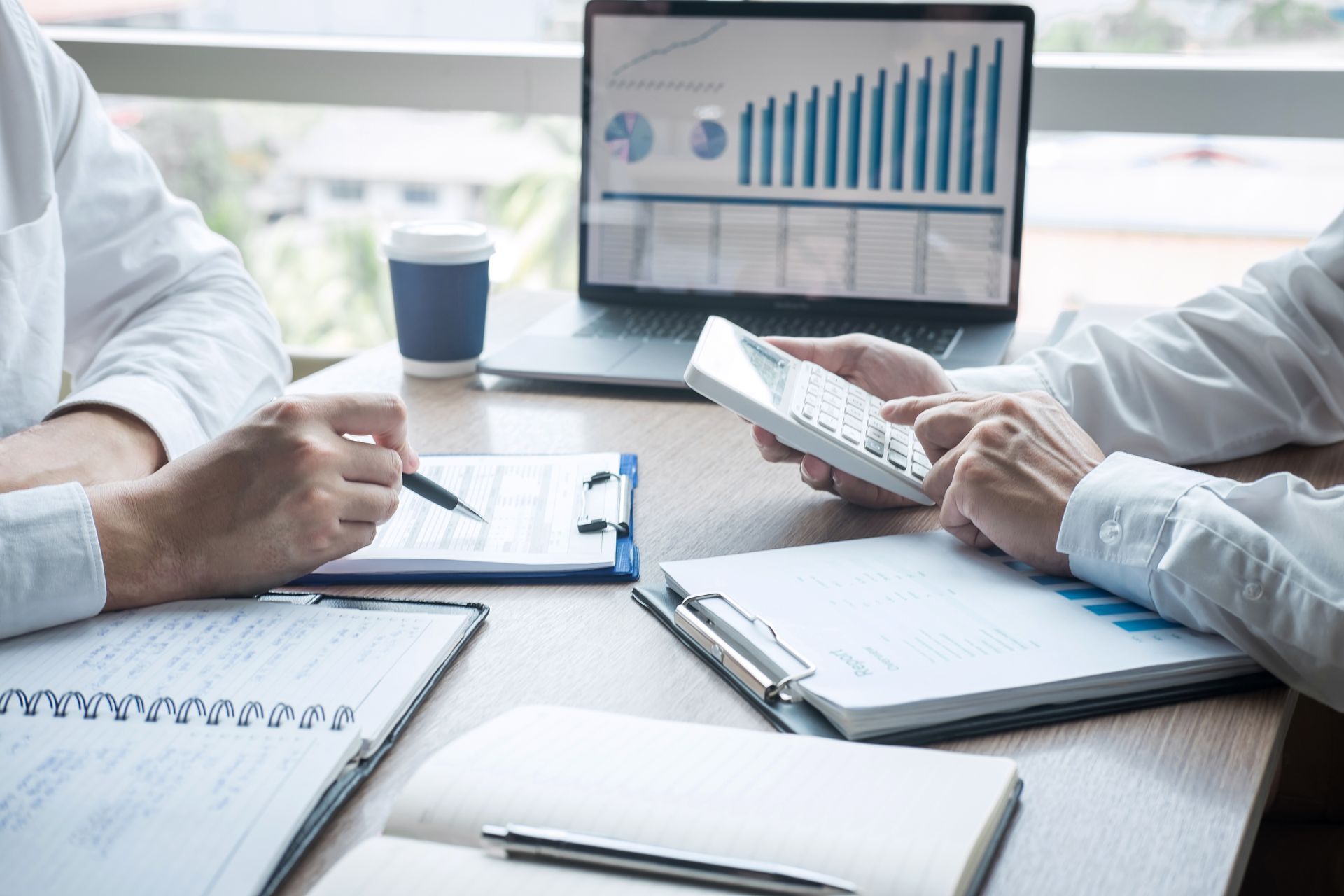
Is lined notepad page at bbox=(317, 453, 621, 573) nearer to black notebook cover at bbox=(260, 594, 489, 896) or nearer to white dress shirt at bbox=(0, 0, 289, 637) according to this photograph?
black notebook cover at bbox=(260, 594, 489, 896)

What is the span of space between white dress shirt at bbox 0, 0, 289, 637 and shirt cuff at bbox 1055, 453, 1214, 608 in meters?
0.65

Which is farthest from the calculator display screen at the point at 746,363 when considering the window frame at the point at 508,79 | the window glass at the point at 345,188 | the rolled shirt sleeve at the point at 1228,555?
the window glass at the point at 345,188

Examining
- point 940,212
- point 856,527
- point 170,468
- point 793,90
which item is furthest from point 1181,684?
point 793,90

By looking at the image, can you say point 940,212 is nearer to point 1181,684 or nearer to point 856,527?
point 856,527

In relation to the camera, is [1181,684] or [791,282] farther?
[791,282]

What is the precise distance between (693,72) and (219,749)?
107 cm

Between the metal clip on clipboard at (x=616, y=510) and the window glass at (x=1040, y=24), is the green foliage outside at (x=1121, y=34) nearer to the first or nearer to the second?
the window glass at (x=1040, y=24)

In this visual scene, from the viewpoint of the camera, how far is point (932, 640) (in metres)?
0.61

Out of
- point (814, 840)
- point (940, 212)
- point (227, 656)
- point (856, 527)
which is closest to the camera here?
point (814, 840)

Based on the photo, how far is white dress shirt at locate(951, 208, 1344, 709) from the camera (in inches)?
24.9

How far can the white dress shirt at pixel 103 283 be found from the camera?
0.93 meters

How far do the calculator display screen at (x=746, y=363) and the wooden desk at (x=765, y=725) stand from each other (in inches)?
4.0

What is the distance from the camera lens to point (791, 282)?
1.37m

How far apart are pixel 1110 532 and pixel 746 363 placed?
28 cm
